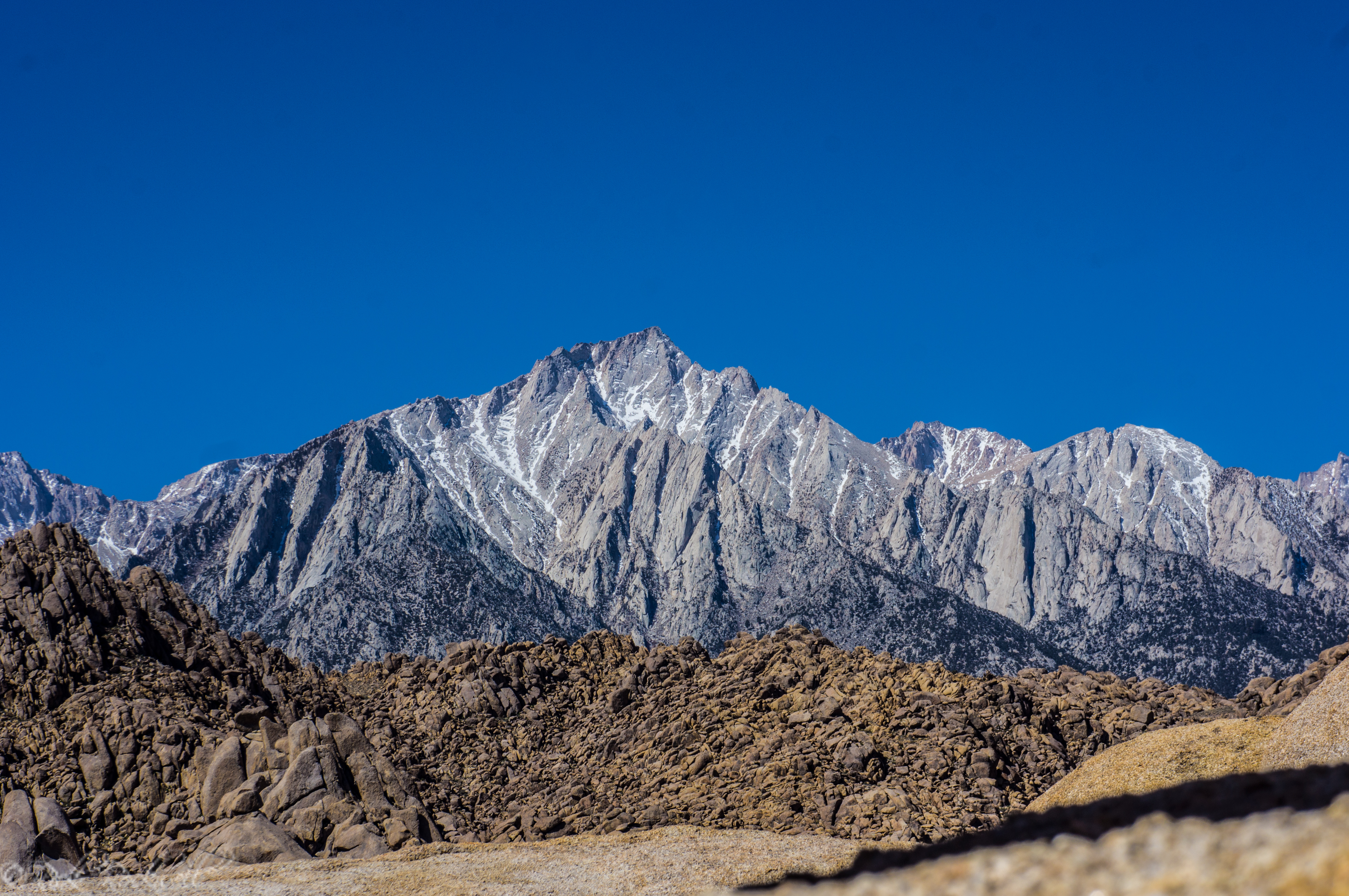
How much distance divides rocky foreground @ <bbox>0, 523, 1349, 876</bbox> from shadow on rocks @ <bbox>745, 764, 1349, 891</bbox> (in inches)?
884

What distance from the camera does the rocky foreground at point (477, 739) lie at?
43125 mm

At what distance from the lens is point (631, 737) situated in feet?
192

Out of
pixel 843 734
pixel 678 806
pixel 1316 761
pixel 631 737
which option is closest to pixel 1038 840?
pixel 1316 761

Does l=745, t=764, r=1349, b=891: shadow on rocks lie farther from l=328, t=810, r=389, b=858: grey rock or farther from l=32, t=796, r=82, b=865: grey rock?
l=32, t=796, r=82, b=865: grey rock

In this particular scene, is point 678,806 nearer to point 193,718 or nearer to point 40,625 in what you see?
point 193,718

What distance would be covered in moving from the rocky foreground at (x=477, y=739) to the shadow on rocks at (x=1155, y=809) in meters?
22.5

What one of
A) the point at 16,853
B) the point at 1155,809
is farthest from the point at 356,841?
the point at 1155,809

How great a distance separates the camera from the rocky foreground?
1698 inches

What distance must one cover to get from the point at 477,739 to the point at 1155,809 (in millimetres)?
55227

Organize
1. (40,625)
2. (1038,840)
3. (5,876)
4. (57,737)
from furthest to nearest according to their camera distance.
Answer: (40,625)
(57,737)
(5,876)
(1038,840)

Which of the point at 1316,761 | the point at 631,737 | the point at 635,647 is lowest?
the point at 1316,761

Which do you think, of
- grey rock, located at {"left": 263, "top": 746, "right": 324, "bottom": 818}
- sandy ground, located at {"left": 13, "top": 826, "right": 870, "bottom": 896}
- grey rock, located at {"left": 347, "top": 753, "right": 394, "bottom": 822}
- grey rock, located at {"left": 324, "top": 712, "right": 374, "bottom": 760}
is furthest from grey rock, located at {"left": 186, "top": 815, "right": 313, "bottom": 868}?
grey rock, located at {"left": 324, "top": 712, "right": 374, "bottom": 760}

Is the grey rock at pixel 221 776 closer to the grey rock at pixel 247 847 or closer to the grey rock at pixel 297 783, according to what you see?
the grey rock at pixel 297 783

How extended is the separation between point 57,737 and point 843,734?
37417 millimetres
